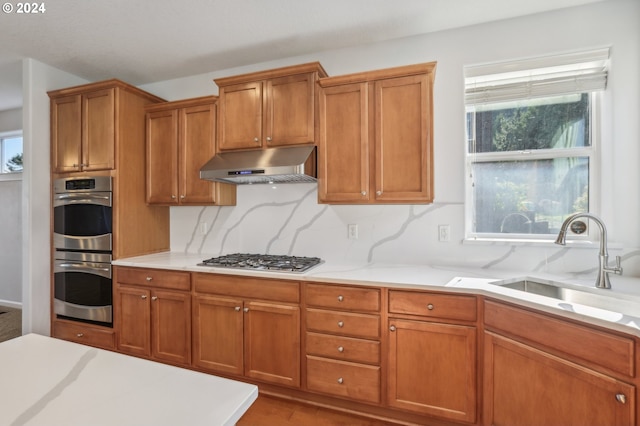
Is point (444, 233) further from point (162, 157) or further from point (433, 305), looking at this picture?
point (162, 157)

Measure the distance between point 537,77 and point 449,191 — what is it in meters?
1.02

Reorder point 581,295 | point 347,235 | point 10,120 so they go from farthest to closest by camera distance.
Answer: point 10,120 < point 347,235 < point 581,295

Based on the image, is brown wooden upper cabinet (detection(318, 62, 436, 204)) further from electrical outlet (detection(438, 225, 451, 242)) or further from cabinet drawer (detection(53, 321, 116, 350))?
cabinet drawer (detection(53, 321, 116, 350))

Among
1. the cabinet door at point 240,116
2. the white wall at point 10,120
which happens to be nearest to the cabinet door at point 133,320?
the cabinet door at point 240,116

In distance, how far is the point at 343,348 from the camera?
79.2 inches

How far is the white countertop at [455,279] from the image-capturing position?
1.37 metres

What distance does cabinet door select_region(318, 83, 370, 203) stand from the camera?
2238 mm

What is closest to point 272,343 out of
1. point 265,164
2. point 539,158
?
point 265,164

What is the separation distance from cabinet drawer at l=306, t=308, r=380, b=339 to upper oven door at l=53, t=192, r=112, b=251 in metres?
1.95

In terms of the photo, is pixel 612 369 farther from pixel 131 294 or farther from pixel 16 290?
pixel 16 290

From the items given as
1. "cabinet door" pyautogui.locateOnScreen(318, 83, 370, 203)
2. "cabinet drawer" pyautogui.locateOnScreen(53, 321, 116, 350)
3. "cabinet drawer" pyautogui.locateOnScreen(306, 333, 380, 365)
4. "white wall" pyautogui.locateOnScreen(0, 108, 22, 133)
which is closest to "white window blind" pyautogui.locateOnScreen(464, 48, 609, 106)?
"cabinet door" pyautogui.locateOnScreen(318, 83, 370, 203)

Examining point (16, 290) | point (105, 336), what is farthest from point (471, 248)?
point (16, 290)

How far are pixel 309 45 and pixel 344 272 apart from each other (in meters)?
1.91

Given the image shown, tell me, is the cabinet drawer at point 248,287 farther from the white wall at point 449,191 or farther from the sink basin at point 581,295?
the sink basin at point 581,295
